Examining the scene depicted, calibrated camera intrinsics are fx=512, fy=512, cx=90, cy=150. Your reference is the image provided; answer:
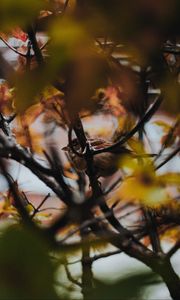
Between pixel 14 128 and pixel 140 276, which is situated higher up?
pixel 14 128

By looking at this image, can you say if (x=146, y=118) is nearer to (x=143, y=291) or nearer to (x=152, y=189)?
(x=152, y=189)

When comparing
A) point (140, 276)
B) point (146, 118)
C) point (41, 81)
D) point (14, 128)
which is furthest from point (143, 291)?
point (14, 128)

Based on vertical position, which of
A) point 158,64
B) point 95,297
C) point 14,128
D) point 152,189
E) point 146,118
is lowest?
point 95,297

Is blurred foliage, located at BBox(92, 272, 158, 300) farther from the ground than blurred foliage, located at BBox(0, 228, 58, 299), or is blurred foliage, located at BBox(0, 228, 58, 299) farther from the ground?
blurred foliage, located at BBox(0, 228, 58, 299)

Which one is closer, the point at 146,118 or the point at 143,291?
the point at 143,291

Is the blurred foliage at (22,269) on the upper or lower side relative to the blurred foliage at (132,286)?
upper

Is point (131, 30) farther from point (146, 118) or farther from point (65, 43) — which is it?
point (146, 118)

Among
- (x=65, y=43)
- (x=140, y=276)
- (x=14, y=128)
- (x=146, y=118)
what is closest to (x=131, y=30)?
(x=65, y=43)

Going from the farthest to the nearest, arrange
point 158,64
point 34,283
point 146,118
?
point 146,118 < point 158,64 < point 34,283

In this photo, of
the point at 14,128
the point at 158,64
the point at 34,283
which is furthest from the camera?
the point at 14,128
